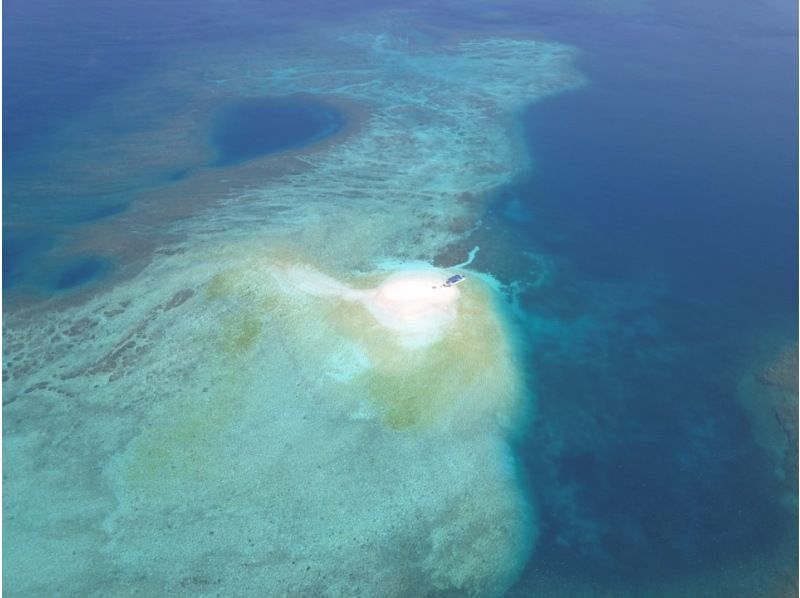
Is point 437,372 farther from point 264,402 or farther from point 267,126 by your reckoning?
point 267,126

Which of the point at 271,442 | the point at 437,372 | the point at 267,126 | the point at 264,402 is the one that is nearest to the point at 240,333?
the point at 264,402

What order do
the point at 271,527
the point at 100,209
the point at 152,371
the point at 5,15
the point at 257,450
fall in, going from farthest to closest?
the point at 5,15 < the point at 100,209 < the point at 152,371 < the point at 257,450 < the point at 271,527

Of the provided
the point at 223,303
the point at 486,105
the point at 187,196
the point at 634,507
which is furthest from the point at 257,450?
the point at 486,105

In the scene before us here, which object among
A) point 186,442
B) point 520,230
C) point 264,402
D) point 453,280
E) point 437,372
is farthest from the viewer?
point 520,230

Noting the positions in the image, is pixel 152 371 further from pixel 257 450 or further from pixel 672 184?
pixel 672 184

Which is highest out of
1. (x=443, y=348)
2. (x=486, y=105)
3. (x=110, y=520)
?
(x=486, y=105)

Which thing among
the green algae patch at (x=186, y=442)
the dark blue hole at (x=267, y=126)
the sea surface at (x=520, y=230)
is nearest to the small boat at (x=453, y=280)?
the sea surface at (x=520, y=230)

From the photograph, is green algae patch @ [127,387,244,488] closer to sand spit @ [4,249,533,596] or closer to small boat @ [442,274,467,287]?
sand spit @ [4,249,533,596]

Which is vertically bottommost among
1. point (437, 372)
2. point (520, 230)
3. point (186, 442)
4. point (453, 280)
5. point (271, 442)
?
point (186, 442)
